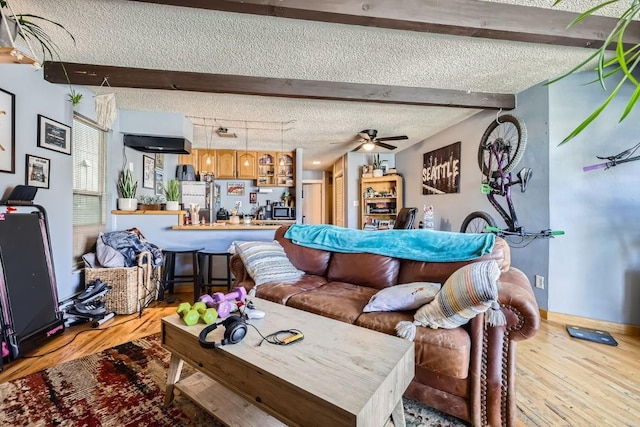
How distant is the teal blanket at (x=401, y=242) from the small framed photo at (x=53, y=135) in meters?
2.29

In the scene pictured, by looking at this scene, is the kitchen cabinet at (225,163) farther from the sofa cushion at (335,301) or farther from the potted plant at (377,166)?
the sofa cushion at (335,301)

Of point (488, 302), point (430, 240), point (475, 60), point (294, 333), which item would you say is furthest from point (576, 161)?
point (294, 333)

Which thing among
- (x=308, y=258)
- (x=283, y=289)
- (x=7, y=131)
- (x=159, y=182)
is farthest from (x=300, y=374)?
(x=159, y=182)

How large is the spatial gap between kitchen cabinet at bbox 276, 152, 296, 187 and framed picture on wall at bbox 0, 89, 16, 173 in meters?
3.86

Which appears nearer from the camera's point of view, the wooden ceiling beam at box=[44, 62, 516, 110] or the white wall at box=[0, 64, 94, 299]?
the white wall at box=[0, 64, 94, 299]

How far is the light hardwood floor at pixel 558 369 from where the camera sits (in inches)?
64.0

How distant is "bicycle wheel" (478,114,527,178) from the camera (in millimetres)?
3104

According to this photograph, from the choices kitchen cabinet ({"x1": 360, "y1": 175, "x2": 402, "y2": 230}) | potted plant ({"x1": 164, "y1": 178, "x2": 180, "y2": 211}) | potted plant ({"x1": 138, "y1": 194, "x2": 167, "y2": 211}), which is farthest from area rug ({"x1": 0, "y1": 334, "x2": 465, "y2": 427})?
kitchen cabinet ({"x1": 360, "y1": 175, "x2": 402, "y2": 230})

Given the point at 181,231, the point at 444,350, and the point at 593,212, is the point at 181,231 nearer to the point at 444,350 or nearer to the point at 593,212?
the point at 444,350

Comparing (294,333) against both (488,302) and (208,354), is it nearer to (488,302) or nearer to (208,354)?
(208,354)

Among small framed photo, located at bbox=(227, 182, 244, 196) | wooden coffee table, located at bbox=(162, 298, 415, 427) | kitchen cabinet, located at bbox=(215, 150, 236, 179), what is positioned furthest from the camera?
small framed photo, located at bbox=(227, 182, 244, 196)

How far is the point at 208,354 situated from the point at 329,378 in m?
0.64

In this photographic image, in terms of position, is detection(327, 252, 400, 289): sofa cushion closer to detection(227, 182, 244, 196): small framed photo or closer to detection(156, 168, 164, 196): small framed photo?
detection(156, 168, 164, 196): small framed photo

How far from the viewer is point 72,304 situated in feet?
8.96
